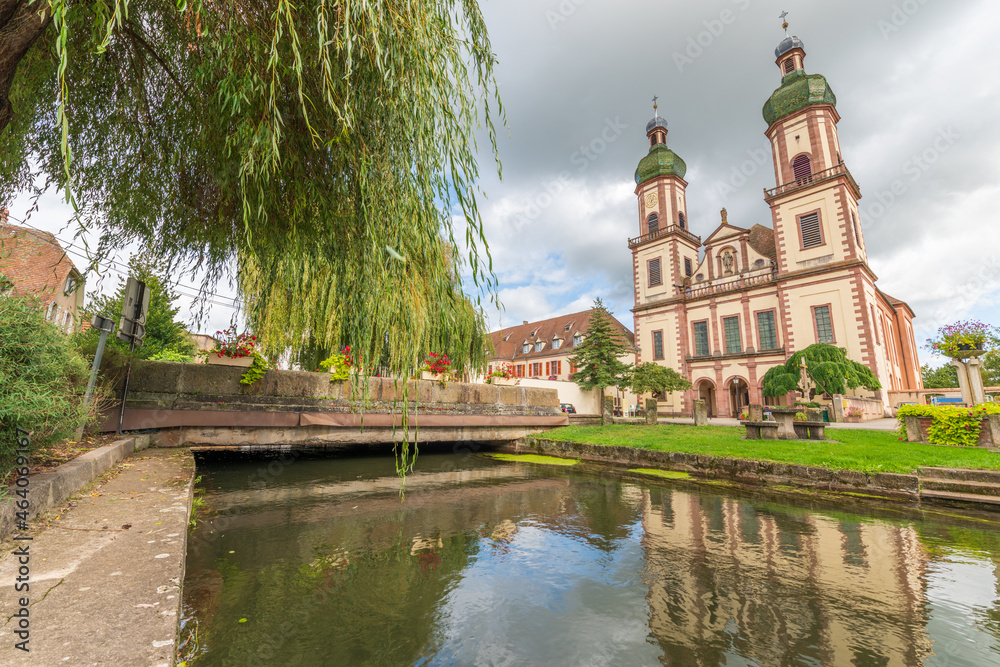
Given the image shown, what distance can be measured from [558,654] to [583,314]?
45885 mm

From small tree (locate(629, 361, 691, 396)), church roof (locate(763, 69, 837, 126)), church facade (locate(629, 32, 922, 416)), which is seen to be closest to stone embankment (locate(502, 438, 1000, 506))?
small tree (locate(629, 361, 691, 396))

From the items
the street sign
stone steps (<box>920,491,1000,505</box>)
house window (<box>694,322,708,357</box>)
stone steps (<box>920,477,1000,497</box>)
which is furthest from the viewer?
house window (<box>694,322,708,357</box>)

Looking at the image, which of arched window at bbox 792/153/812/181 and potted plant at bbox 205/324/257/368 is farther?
arched window at bbox 792/153/812/181

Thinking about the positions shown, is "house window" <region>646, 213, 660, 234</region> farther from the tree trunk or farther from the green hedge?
the tree trunk

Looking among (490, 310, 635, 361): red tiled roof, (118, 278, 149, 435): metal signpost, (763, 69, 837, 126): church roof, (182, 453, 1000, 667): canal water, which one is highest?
(763, 69, 837, 126): church roof

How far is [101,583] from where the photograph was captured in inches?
73.4

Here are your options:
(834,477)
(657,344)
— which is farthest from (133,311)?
(657,344)

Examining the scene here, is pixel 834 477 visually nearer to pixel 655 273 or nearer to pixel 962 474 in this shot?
pixel 962 474

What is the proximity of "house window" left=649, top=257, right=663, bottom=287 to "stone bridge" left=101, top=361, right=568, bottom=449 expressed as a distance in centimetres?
2626

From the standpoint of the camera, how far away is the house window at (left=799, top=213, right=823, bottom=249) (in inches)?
998

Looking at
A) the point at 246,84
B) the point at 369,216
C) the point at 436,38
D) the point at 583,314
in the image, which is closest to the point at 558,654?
the point at 369,216

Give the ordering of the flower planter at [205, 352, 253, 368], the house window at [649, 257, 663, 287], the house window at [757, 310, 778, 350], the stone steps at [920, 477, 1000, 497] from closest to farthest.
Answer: the stone steps at [920, 477, 1000, 497]
the flower planter at [205, 352, 253, 368]
the house window at [757, 310, 778, 350]
the house window at [649, 257, 663, 287]

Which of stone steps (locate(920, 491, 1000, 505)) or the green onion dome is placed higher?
the green onion dome

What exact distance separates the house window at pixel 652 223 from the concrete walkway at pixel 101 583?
119 ft
